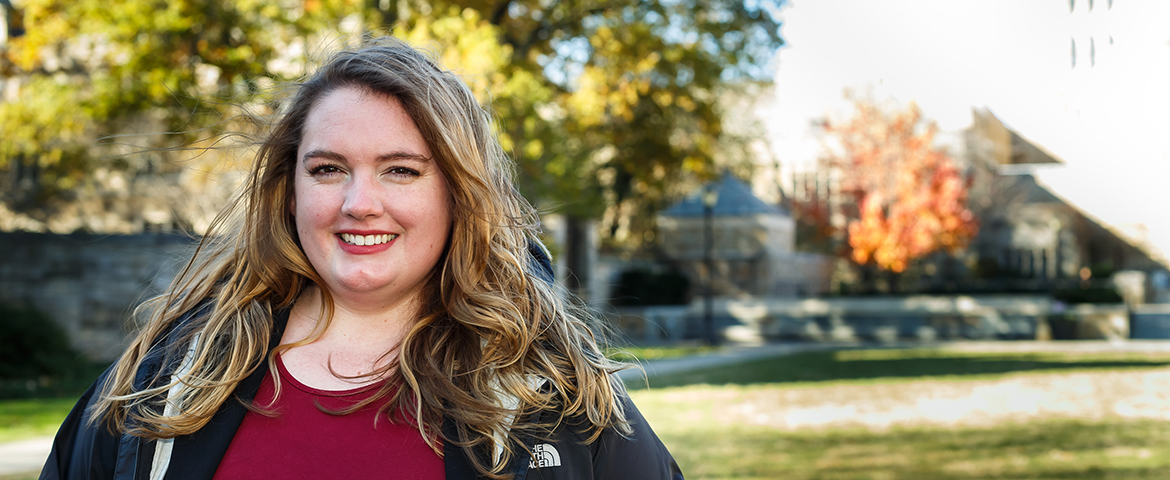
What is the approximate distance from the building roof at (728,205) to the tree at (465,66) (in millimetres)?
18608

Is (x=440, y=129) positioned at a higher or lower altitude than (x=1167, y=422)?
higher

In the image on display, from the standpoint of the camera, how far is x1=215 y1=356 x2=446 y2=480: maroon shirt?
5.63ft

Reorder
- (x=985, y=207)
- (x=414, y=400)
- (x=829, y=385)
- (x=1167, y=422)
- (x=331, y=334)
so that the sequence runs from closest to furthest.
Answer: (x=414, y=400) → (x=331, y=334) → (x=1167, y=422) → (x=829, y=385) → (x=985, y=207)

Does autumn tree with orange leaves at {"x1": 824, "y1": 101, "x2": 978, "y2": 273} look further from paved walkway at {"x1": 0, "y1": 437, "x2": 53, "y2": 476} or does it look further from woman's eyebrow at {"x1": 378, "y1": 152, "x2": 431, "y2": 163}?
woman's eyebrow at {"x1": 378, "y1": 152, "x2": 431, "y2": 163}

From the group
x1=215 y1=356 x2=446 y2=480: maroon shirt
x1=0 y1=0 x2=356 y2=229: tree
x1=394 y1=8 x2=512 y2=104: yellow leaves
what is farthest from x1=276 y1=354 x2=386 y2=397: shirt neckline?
x1=0 y1=0 x2=356 y2=229: tree

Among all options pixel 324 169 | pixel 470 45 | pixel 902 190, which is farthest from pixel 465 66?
pixel 902 190

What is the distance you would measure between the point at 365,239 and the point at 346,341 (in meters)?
0.22

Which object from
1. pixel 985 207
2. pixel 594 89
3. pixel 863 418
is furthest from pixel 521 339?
pixel 985 207

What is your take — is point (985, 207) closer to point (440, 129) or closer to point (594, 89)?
point (594, 89)

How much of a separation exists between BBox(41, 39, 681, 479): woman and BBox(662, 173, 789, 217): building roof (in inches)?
1379

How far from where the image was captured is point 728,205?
37594 millimetres

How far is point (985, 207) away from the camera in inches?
1433

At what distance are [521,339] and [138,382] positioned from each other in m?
0.74

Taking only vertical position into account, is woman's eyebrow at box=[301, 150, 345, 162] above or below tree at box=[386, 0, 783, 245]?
below
